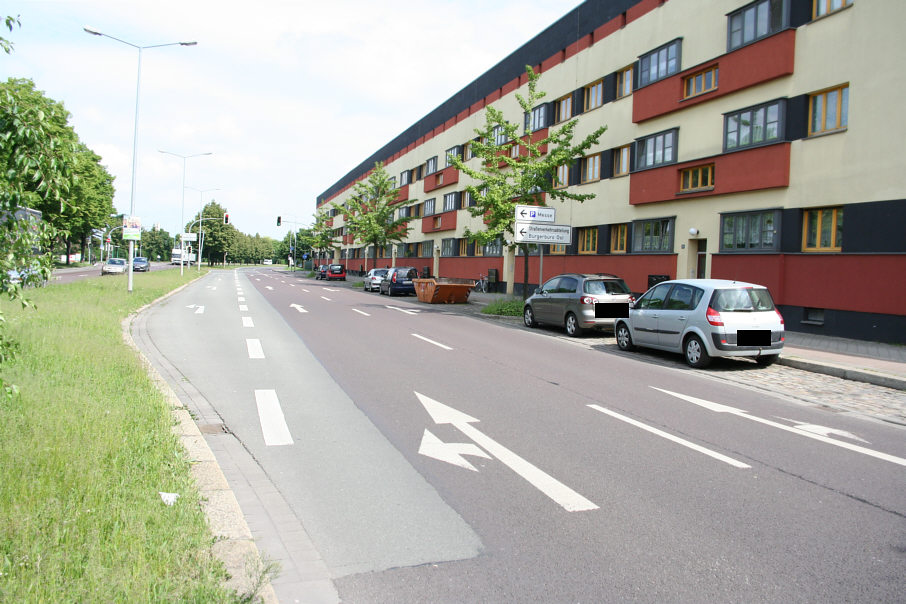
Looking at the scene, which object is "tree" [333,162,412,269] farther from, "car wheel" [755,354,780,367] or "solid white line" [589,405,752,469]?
"solid white line" [589,405,752,469]

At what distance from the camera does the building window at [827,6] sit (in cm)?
1541

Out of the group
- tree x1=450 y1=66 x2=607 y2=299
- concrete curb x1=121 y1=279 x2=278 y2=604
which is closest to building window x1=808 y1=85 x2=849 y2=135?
tree x1=450 y1=66 x2=607 y2=299

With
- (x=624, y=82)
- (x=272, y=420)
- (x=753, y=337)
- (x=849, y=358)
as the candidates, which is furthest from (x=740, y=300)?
(x=624, y=82)

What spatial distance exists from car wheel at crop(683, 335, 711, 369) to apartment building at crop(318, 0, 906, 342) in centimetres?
618

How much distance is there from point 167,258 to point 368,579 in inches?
7081

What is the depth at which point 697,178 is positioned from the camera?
798 inches

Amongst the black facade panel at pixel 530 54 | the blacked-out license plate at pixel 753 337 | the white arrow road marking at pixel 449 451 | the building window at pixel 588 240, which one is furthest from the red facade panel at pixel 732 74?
the white arrow road marking at pixel 449 451

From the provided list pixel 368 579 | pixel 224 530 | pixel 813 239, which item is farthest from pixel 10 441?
pixel 813 239

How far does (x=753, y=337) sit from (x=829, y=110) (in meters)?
8.82

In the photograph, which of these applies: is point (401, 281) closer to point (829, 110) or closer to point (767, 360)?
point (829, 110)

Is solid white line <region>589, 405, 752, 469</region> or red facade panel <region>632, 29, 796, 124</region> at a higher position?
red facade panel <region>632, 29, 796, 124</region>

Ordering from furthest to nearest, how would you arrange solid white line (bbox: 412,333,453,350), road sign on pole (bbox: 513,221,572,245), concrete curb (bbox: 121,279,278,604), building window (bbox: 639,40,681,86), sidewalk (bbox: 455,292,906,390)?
1. building window (bbox: 639,40,681,86)
2. road sign on pole (bbox: 513,221,572,245)
3. solid white line (bbox: 412,333,453,350)
4. sidewalk (bbox: 455,292,906,390)
5. concrete curb (bbox: 121,279,278,604)

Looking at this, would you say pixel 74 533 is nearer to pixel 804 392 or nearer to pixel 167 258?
pixel 804 392

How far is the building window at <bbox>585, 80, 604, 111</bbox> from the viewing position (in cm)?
2634
